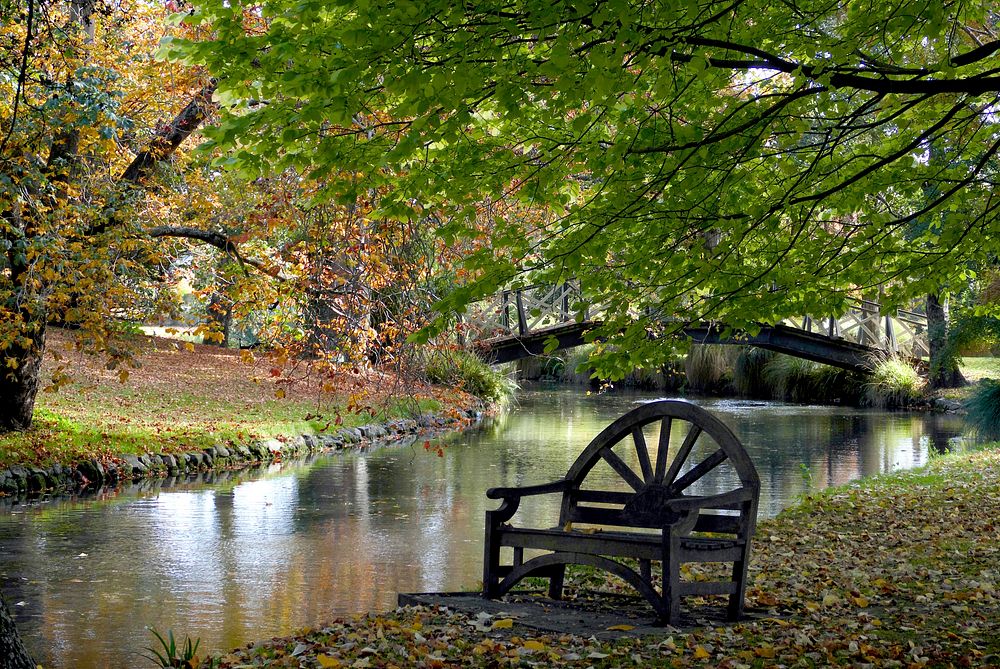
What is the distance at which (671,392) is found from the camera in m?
32.8

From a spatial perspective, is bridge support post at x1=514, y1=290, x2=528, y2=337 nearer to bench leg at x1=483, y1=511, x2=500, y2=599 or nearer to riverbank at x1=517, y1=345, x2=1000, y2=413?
riverbank at x1=517, y1=345, x2=1000, y2=413

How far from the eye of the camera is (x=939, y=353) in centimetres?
2603

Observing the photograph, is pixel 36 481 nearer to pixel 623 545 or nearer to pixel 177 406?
pixel 177 406

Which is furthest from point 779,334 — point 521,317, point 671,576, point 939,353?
point 671,576

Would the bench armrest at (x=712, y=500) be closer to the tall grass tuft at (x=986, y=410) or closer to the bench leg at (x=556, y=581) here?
the bench leg at (x=556, y=581)

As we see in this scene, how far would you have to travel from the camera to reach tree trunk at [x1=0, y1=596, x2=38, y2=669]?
4.04m

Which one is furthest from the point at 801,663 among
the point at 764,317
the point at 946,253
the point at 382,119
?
the point at 382,119

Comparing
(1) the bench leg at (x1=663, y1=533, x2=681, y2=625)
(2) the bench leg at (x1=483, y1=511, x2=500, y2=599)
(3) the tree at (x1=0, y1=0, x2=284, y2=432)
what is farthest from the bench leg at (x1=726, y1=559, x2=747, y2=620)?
(3) the tree at (x1=0, y1=0, x2=284, y2=432)

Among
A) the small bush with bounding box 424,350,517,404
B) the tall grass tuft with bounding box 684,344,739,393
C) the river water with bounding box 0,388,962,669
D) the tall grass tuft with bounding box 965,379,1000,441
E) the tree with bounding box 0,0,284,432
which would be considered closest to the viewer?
the river water with bounding box 0,388,962,669

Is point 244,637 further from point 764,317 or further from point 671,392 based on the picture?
point 671,392

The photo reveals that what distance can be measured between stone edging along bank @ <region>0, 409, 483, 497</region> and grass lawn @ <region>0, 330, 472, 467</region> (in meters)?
0.17

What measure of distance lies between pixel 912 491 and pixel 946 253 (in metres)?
4.93

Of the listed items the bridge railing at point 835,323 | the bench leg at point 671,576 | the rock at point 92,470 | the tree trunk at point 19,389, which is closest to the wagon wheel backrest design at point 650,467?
the bench leg at point 671,576

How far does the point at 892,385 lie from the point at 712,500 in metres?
23.5
